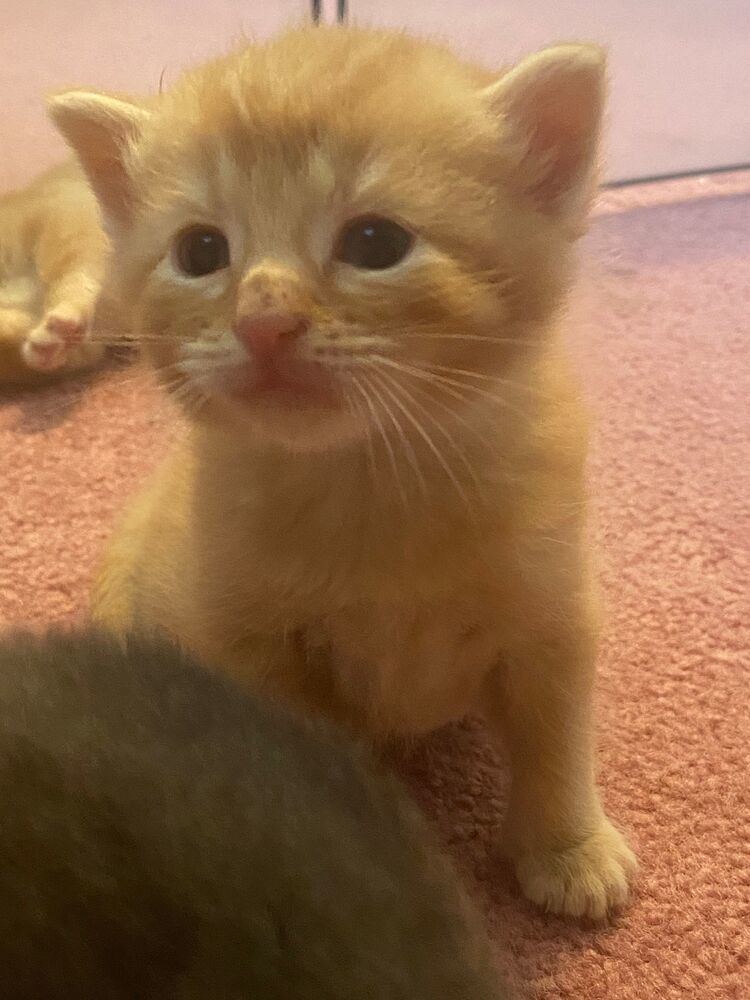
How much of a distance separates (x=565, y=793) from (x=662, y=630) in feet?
0.96

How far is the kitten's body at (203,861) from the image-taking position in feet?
1.58

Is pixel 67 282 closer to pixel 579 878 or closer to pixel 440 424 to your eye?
pixel 440 424

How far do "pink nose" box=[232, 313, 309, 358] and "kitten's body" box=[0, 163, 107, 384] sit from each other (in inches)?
34.5

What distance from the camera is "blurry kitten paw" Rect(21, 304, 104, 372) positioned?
4.91 feet

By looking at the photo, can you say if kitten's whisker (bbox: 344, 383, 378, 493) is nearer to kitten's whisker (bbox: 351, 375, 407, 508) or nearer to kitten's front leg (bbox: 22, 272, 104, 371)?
kitten's whisker (bbox: 351, 375, 407, 508)

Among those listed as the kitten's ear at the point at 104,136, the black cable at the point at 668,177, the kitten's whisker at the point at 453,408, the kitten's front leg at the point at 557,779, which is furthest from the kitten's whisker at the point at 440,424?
the black cable at the point at 668,177

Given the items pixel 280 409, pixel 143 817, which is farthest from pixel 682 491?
pixel 143 817

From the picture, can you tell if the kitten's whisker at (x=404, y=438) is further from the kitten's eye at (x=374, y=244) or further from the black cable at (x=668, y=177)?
the black cable at (x=668, y=177)

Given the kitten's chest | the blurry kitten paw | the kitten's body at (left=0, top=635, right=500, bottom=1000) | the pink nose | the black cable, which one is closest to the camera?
the kitten's body at (left=0, top=635, right=500, bottom=1000)

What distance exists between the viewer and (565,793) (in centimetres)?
83

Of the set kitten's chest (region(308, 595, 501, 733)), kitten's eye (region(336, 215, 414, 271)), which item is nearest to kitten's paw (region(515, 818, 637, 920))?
kitten's chest (region(308, 595, 501, 733))

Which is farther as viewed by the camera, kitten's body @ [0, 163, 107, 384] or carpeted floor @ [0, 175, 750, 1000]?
kitten's body @ [0, 163, 107, 384]

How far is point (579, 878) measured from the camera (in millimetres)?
814

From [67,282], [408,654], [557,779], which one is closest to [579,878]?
[557,779]
